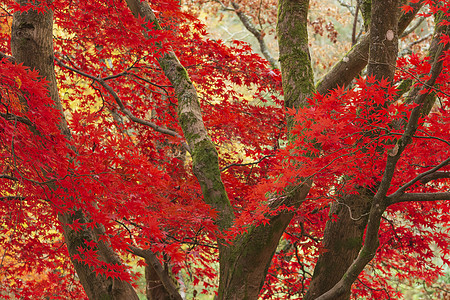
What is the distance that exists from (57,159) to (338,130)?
200 cm

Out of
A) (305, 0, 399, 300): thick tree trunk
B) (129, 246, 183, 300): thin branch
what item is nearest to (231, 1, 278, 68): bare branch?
(305, 0, 399, 300): thick tree trunk

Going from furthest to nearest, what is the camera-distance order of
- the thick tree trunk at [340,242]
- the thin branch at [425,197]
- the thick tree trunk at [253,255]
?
the thick tree trunk at [340,242], the thick tree trunk at [253,255], the thin branch at [425,197]

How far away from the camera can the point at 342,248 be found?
3.55 meters

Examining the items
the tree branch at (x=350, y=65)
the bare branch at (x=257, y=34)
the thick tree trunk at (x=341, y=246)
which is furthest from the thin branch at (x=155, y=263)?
the bare branch at (x=257, y=34)

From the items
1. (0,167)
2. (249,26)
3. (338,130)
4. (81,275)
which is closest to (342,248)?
(338,130)

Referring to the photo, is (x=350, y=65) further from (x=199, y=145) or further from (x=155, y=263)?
(x=155, y=263)

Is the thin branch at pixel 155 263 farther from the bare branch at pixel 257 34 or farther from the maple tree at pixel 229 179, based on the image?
the bare branch at pixel 257 34

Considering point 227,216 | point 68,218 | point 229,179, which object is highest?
point 229,179

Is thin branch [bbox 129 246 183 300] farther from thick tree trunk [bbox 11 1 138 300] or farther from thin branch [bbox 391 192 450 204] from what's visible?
thin branch [bbox 391 192 450 204]

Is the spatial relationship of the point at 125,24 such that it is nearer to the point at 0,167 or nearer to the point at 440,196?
the point at 0,167

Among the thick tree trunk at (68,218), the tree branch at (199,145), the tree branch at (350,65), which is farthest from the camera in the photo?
the tree branch at (350,65)

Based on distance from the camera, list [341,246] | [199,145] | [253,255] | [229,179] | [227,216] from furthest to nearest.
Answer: [229,179], [341,246], [199,145], [227,216], [253,255]

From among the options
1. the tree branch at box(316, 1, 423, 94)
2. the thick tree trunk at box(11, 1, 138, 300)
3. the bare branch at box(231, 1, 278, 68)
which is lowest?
the thick tree trunk at box(11, 1, 138, 300)

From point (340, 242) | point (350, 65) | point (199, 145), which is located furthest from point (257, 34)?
point (340, 242)
